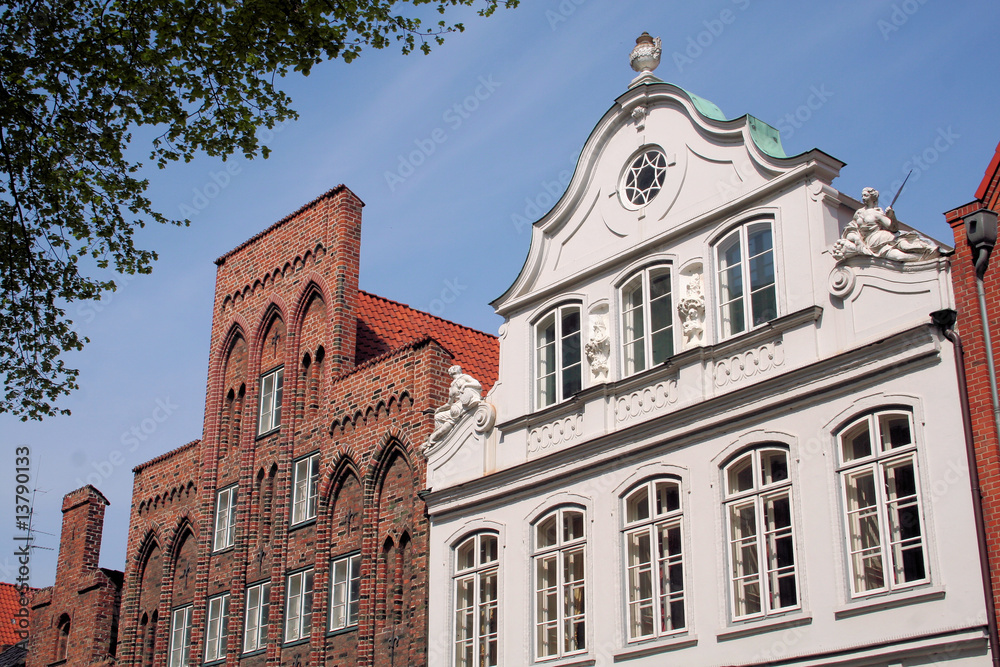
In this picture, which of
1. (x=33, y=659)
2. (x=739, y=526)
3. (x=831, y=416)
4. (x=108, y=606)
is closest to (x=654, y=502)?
(x=739, y=526)

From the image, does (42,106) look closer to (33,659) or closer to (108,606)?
(108,606)

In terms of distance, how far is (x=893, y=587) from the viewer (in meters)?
14.2

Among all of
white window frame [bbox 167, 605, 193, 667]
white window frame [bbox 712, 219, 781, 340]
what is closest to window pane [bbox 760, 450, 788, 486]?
white window frame [bbox 712, 219, 781, 340]

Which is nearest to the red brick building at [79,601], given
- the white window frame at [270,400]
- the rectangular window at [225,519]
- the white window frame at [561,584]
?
the rectangular window at [225,519]

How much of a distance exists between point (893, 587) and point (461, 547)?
7.75 m

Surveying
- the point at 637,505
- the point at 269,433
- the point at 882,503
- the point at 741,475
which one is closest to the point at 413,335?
the point at 269,433

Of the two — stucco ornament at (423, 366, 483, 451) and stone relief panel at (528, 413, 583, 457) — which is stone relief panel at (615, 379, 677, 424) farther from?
stucco ornament at (423, 366, 483, 451)

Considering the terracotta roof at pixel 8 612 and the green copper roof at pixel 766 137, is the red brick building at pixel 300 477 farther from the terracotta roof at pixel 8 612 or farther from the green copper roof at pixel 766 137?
the terracotta roof at pixel 8 612

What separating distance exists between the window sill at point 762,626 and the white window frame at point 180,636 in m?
13.5

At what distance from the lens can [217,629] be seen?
25188mm

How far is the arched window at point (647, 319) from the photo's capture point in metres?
18.2

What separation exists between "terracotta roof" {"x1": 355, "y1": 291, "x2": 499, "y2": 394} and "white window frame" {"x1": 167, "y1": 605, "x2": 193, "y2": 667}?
6306mm

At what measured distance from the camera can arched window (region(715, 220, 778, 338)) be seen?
55.4 feet

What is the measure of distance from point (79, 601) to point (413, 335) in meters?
10.9
